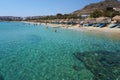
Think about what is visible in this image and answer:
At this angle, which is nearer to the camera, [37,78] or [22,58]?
[37,78]

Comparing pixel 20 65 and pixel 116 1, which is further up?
pixel 116 1

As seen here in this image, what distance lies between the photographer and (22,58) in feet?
53.7

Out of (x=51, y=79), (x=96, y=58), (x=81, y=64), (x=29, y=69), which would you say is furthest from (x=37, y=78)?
(x=96, y=58)

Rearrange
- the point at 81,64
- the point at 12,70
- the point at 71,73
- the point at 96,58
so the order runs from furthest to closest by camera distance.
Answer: the point at 96,58 < the point at 81,64 < the point at 12,70 < the point at 71,73

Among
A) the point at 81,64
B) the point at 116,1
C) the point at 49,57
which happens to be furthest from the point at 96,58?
the point at 116,1

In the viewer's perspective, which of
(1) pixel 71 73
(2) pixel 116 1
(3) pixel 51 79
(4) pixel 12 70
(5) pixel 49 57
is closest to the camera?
(3) pixel 51 79

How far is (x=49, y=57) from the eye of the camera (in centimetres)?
1664

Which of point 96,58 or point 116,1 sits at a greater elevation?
point 116,1

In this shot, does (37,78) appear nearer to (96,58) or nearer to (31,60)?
(31,60)

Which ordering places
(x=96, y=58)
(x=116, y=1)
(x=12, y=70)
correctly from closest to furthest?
(x=12, y=70), (x=96, y=58), (x=116, y=1)

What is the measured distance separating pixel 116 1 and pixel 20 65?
586 feet

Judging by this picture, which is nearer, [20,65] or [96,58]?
[20,65]

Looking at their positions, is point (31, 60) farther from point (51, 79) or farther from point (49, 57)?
point (51, 79)

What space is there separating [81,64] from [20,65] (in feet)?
16.5
